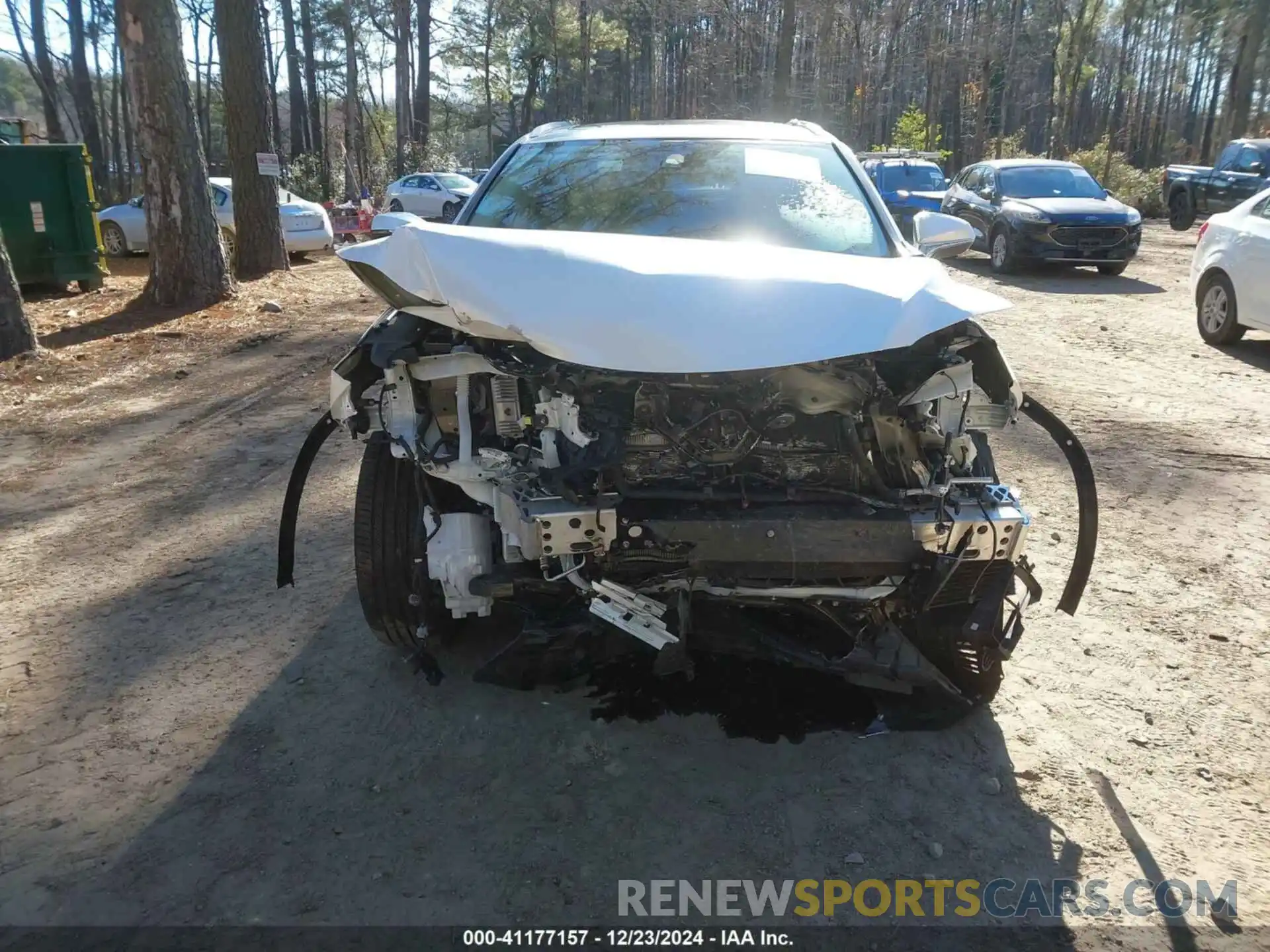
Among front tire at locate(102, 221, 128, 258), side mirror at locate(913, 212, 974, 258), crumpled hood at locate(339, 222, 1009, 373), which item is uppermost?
side mirror at locate(913, 212, 974, 258)

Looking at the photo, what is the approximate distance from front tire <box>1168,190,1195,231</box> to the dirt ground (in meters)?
18.0

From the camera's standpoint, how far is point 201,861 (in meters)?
2.46

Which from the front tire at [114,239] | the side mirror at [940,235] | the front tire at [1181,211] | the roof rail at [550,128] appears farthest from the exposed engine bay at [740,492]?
the front tire at [1181,211]

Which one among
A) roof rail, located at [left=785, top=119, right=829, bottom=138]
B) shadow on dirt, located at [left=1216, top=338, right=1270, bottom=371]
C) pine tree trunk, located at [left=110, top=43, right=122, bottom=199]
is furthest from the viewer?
pine tree trunk, located at [left=110, top=43, right=122, bottom=199]

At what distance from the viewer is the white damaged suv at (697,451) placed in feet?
8.75

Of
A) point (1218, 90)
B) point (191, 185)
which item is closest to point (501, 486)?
point (191, 185)

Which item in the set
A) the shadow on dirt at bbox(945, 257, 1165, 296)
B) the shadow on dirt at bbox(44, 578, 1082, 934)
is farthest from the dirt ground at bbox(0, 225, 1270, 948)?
the shadow on dirt at bbox(945, 257, 1165, 296)

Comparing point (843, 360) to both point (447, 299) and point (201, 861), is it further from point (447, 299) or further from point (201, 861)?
point (201, 861)

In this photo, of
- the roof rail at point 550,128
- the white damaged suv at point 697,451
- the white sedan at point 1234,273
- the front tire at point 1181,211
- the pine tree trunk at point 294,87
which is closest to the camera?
the white damaged suv at point 697,451

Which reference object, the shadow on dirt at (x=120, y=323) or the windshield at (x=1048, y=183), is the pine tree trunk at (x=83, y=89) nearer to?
the shadow on dirt at (x=120, y=323)

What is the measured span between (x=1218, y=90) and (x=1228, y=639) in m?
55.8

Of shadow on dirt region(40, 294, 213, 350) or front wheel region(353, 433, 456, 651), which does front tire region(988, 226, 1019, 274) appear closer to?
shadow on dirt region(40, 294, 213, 350)

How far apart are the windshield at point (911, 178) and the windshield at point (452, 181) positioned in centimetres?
1151

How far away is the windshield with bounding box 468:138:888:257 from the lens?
385cm
